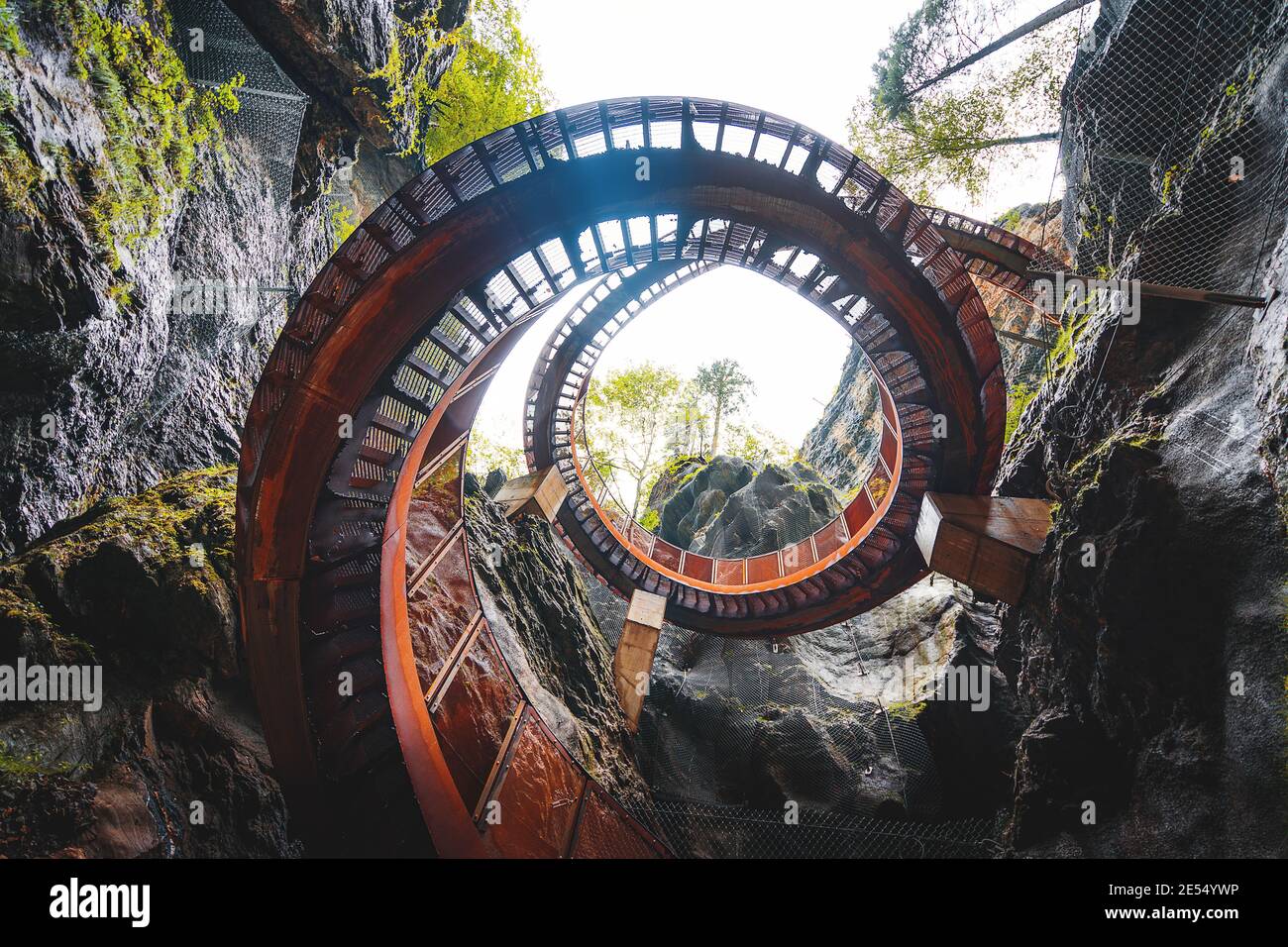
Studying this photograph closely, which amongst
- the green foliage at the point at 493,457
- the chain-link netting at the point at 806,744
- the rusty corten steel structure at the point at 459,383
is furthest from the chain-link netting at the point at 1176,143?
the green foliage at the point at 493,457

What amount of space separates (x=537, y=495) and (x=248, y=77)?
7648 millimetres

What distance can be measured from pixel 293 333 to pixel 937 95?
14.3 meters

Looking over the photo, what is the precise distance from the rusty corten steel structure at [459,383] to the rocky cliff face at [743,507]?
10373mm

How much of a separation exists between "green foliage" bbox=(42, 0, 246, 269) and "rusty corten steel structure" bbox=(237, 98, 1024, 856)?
5.86 ft

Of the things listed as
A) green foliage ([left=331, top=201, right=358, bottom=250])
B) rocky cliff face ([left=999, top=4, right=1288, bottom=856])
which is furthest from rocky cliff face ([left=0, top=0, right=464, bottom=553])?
rocky cliff face ([left=999, top=4, right=1288, bottom=856])

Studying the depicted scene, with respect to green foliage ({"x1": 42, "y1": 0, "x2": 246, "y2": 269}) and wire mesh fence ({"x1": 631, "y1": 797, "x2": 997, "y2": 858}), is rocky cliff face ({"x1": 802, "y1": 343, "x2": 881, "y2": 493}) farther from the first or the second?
green foliage ({"x1": 42, "y1": 0, "x2": 246, "y2": 269})

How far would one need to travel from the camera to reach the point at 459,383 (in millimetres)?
5703

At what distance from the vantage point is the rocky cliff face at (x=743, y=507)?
16828 millimetres

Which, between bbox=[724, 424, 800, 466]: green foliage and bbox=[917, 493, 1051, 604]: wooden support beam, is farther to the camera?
bbox=[724, 424, 800, 466]: green foliage

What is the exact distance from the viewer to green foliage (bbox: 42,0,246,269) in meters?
4.21

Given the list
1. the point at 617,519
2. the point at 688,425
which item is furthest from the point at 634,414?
the point at 617,519

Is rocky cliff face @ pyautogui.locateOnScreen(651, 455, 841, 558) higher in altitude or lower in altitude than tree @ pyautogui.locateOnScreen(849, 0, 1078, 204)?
lower
